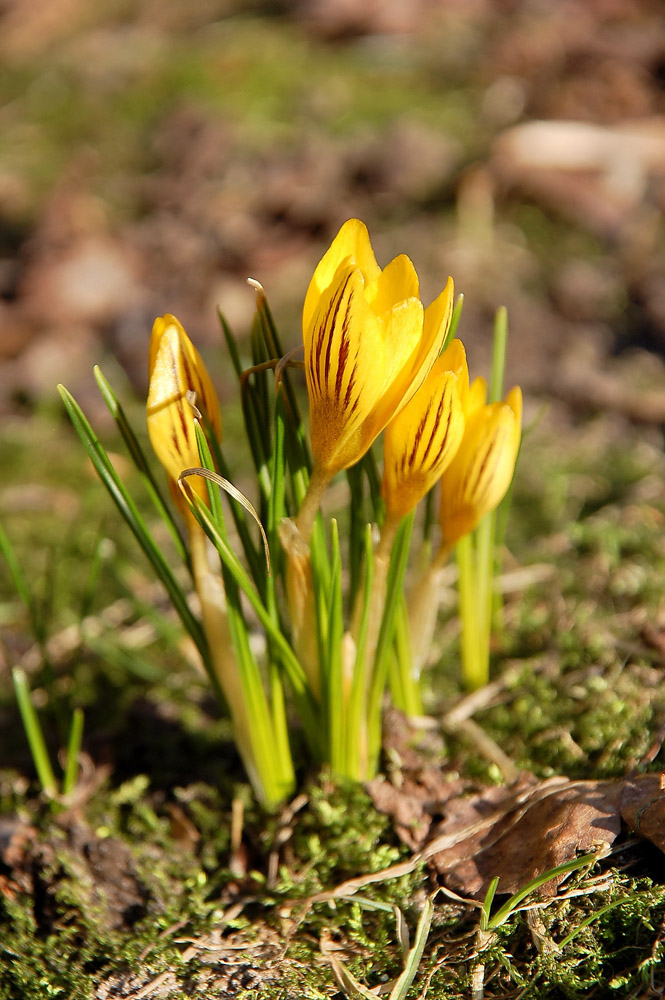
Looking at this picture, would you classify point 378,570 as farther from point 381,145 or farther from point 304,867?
point 381,145

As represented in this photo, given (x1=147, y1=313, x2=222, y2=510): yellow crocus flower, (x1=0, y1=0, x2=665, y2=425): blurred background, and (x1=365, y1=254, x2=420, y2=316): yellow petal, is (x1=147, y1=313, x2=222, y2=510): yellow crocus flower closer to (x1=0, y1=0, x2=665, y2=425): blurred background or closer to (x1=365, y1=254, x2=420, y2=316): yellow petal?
(x1=365, y1=254, x2=420, y2=316): yellow petal

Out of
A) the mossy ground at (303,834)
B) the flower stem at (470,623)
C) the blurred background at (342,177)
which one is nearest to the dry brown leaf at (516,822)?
the mossy ground at (303,834)

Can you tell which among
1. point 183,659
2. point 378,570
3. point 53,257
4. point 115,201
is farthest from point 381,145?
point 378,570

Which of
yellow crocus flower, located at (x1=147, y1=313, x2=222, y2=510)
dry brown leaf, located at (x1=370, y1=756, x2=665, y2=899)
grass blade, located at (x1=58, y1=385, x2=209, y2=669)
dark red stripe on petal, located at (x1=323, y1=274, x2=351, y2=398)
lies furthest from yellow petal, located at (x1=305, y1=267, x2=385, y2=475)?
dry brown leaf, located at (x1=370, y1=756, x2=665, y2=899)

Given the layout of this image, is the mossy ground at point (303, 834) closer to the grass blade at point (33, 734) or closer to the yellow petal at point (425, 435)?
the grass blade at point (33, 734)

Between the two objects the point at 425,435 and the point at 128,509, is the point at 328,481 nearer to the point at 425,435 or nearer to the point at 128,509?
the point at 425,435
